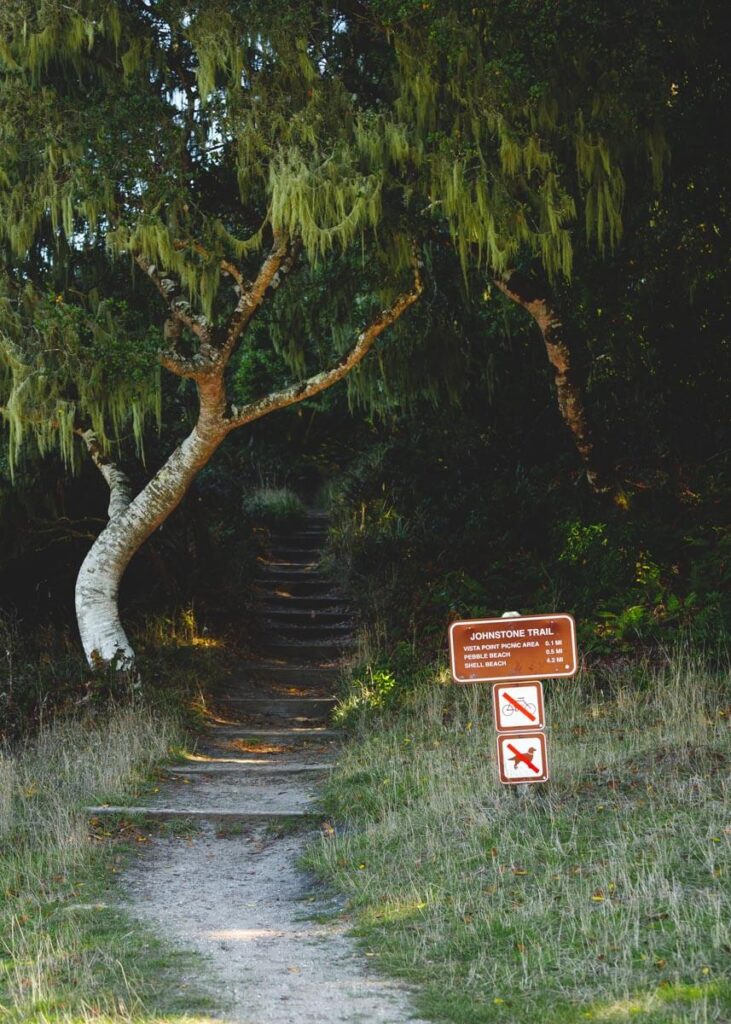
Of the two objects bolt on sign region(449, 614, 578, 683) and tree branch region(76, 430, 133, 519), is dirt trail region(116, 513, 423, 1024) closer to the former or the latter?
bolt on sign region(449, 614, 578, 683)

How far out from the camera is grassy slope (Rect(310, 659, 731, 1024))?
456cm

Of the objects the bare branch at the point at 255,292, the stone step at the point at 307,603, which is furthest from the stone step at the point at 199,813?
the stone step at the point at 307,603

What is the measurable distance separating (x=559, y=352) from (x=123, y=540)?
4619mm

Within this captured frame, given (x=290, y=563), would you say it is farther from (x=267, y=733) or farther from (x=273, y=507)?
(x=267, y=733)

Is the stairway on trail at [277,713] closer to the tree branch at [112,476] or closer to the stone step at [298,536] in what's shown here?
the stone step at [298,536]

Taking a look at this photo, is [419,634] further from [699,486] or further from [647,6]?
[647,6]

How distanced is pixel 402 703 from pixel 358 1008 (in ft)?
20.7

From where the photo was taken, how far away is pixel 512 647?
6.78 m

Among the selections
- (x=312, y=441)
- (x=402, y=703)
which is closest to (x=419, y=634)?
(x=402, y=703)

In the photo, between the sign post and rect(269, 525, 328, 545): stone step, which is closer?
A: the sign post

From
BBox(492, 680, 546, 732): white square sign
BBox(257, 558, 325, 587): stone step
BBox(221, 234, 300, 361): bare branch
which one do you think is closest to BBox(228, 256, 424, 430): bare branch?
BBox(221, 234, 300, 361): bare branch

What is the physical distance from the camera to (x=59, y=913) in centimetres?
586

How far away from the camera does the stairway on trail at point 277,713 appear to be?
840 cm

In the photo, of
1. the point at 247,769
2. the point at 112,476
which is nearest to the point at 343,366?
the point at 112,476
